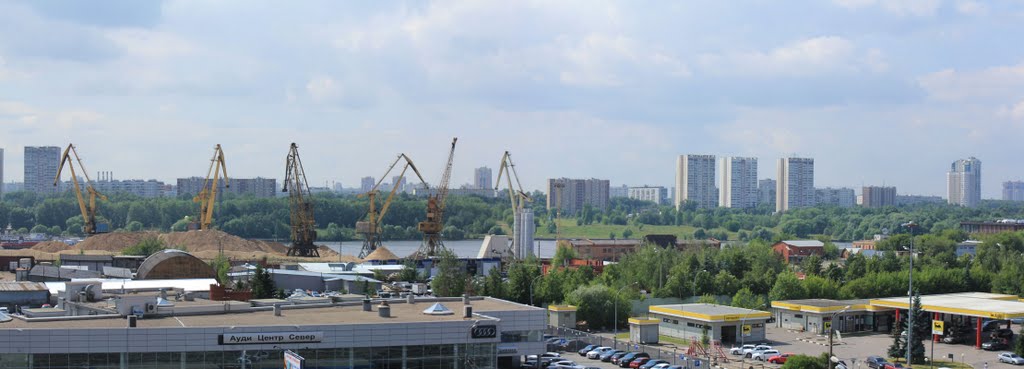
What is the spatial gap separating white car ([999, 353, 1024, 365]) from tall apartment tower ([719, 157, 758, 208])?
164923 millimetres

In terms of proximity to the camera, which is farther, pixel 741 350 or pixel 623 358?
pixel 741 350

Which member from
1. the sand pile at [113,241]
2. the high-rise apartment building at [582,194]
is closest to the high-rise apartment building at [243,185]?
the high-rise apartment building at [582,194]

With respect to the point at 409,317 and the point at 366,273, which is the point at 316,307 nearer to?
the point at 409,317

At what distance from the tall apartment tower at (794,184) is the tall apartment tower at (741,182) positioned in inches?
269

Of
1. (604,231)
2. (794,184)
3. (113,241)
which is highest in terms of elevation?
(794,184)

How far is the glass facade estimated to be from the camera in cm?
1448

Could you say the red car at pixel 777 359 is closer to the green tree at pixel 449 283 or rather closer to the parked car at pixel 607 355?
the parked car at pixel 607 355

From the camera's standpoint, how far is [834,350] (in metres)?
26.9

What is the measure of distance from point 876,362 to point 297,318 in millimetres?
13545

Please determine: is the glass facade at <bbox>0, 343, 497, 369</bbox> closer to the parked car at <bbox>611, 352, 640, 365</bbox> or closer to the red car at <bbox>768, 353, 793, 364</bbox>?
the parked car at <bbox>611, 352, 640, 365</bbox>

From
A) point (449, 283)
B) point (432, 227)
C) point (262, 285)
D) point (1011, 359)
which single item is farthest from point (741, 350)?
point (432, 227)

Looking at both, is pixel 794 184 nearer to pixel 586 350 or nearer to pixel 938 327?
pixel 938 327

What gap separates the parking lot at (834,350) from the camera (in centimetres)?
2446

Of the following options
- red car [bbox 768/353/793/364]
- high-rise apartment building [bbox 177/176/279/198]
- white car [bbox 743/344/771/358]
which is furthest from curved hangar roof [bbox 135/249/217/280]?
high-rise apartment building [bbox 177/176/279/198]
